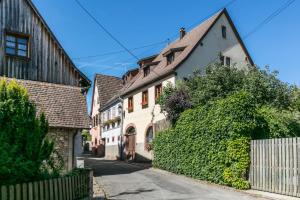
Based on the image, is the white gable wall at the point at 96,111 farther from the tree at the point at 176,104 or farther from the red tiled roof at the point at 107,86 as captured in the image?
the tree at the point at 176,104

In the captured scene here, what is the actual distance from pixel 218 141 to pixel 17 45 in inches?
415

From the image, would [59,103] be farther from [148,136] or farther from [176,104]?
[148,136]

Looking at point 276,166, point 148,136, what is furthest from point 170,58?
point 276,166

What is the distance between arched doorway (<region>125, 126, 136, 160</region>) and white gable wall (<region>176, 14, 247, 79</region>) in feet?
28.0

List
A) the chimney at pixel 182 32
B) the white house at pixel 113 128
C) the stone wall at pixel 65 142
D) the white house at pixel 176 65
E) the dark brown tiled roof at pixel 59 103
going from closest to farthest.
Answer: the dark brown tiled roof at pixel 59 103 < the stone wall at pixel 65 142 < the white house at pixel 176 65 < the chimney at pixel 182 32 < the white house at pixel 113 128

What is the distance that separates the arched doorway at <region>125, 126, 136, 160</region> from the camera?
33.2m

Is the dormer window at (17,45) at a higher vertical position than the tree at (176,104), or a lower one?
higher

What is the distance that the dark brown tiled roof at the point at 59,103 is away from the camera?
17203 millimetres

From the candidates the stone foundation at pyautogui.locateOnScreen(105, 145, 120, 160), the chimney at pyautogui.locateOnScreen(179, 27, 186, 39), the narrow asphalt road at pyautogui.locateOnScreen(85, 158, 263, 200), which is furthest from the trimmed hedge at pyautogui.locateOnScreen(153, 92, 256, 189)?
the stone foundation at pyautogui.locateOnScreen(105, 145, 120, 160)

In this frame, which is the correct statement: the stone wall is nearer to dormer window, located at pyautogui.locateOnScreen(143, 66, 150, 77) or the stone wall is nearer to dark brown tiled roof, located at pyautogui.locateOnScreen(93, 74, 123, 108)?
dormer window, located at pyautogui.locateOnScreen(143, 66, 150, 77)

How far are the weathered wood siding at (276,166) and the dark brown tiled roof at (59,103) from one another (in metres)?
7.74

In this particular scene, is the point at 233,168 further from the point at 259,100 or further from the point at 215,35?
the point at 215,35

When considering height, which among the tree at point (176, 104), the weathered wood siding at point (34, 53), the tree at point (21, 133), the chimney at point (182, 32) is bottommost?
the tree at point (21, 133)

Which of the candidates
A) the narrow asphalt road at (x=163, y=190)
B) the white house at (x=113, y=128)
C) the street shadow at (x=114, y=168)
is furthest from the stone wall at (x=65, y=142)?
the white house at (x=113, y=128)
